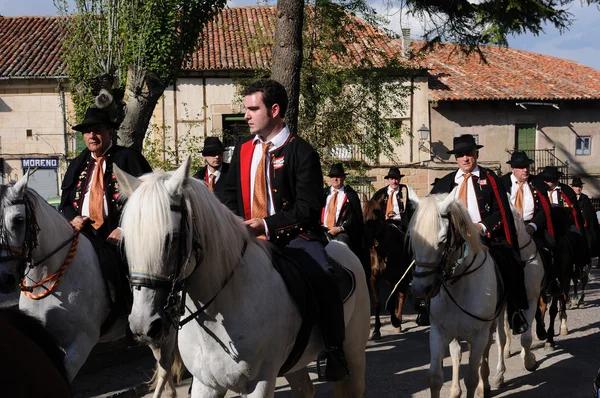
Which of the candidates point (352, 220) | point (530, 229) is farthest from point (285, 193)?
point (352, 220)

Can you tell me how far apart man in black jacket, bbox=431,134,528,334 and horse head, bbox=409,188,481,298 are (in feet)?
3.11

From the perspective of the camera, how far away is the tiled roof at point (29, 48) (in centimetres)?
2778

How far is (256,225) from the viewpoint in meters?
3.96

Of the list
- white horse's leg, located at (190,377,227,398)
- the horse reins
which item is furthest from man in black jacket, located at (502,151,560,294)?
white horse's leg, located at (190,377,227,398)

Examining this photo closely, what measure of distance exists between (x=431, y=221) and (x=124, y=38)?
7829mm

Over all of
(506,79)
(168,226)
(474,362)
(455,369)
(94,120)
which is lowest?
(455,369)

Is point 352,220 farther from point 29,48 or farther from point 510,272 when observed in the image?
point 29,48

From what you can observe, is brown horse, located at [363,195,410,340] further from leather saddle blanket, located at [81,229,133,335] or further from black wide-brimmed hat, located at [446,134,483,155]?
leather saddle blanket, located at [81,229,133,335]

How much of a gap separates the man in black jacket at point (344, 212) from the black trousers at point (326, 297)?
596 centimetres

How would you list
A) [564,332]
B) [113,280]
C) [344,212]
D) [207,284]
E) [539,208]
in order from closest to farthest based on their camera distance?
[207,284] → [113,280] → [539,208] → [564,332] → [344,212]

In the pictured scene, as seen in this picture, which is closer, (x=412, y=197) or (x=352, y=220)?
(x=412, y=197)

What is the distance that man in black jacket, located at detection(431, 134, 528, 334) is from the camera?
6867 millimetres

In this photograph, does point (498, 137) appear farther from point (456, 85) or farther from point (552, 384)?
point (552, 384)

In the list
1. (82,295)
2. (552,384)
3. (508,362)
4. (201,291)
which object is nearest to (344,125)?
(508,362)
